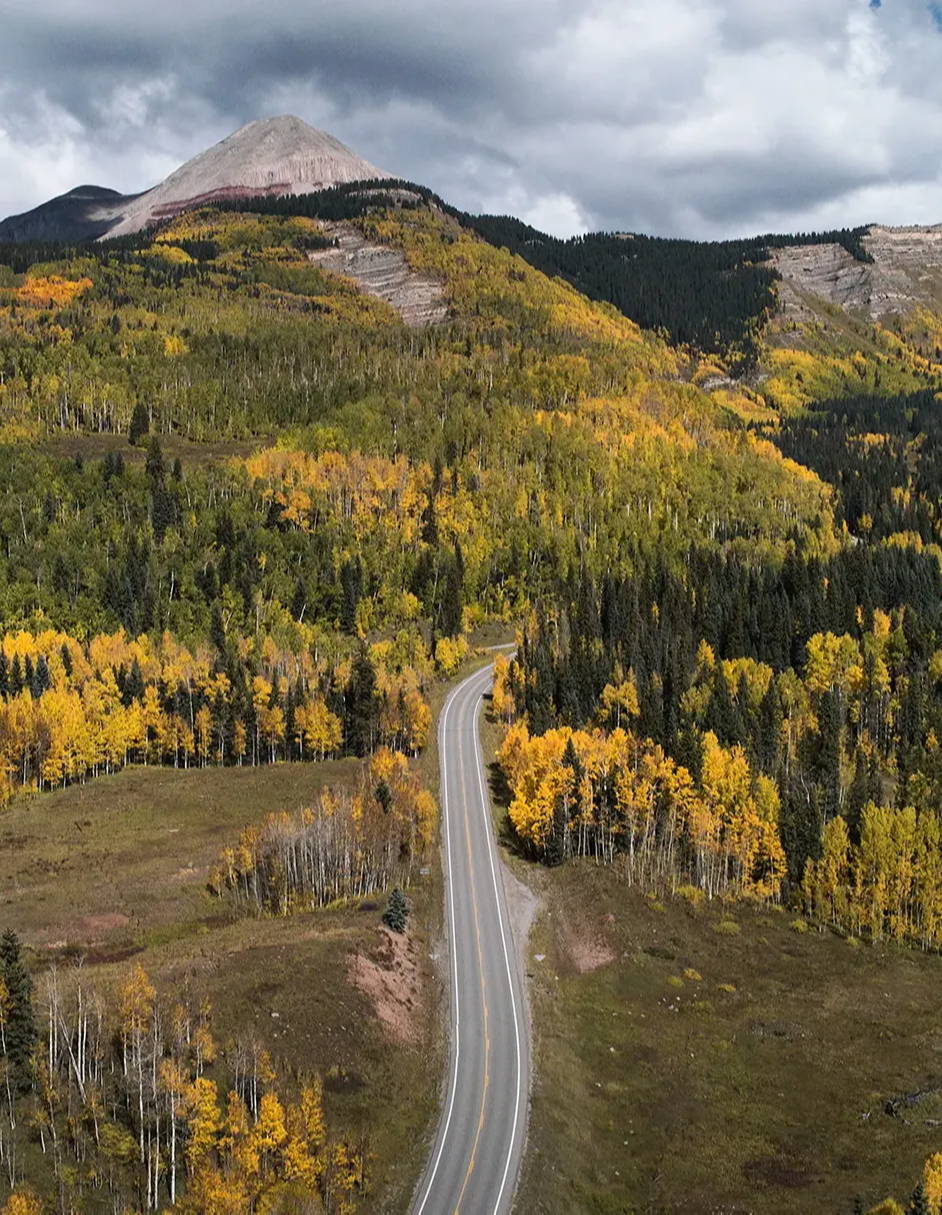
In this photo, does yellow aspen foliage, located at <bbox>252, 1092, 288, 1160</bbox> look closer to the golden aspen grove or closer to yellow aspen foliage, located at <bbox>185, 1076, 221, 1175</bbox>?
the golden aspen grove

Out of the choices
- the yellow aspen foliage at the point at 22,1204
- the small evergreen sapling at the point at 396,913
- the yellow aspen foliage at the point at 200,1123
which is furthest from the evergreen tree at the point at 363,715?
the yellow aspen foliage at the point at 22,1204

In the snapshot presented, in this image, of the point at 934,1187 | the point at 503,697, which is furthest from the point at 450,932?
the point at 503,697

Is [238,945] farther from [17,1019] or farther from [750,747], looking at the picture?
[750,747]

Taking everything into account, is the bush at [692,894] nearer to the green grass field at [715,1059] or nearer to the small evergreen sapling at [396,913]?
the green grass field at [715,1059]

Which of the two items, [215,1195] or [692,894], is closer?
[215,1195]

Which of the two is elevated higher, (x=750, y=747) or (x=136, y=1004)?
(x=136, y=1004)

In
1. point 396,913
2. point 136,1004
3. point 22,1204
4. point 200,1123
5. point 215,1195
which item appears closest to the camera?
point 22,1204

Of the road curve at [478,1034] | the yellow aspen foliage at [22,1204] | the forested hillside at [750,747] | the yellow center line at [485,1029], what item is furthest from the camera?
the forested hillside at [750,747]

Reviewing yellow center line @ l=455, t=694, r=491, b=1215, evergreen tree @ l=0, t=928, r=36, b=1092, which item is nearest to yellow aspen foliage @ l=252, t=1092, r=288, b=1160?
yellow center line @ l=455, t=694, r=491, b=1215
